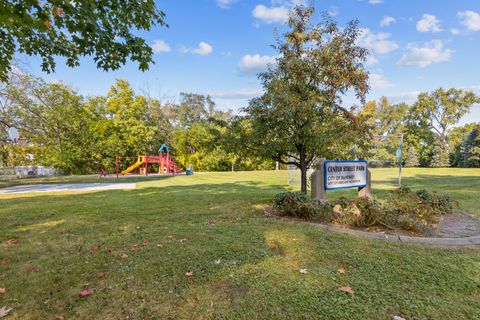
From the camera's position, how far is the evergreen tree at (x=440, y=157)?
102 ft

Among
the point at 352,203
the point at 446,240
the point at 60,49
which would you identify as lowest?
the point at 446,240

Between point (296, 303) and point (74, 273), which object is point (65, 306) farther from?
point (296, 303)

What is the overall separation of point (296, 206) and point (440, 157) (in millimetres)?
34884

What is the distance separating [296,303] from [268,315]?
0.30 meters

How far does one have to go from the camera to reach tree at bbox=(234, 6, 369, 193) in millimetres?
5543

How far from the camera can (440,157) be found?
1219 inches

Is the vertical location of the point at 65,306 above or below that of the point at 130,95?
below

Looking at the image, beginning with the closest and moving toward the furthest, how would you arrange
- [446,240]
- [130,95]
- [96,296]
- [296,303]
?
[296,303] → [96,296] → [446,240] → [130,95]

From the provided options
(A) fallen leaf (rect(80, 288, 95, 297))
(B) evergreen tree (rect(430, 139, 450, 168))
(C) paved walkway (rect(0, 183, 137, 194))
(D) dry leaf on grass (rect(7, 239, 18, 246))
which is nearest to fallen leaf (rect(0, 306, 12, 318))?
(A) fallen leaf (rect(80, 288, 95, 297))

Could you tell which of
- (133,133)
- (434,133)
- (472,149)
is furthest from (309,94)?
(434,133)

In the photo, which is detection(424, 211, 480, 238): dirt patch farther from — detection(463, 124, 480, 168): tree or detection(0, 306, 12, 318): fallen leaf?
detection(463, 124, 480, 168): tree

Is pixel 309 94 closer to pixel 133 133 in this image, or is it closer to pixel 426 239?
pixel 426 239

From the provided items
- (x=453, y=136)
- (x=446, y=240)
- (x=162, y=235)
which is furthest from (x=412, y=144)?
(x=162, y=235)

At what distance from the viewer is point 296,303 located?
220 cm
